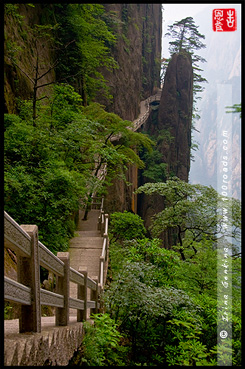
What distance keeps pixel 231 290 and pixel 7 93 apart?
7928 mm

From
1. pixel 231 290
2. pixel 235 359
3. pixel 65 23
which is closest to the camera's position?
pixel 235 359

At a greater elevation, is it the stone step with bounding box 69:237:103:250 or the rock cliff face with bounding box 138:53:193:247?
the rock cliff face with bounding box 138:53:193:247

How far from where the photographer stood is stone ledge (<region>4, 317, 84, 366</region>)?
2125 millimetres

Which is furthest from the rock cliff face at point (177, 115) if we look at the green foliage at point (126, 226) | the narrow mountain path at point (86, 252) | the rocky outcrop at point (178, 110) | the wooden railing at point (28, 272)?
the wooden railing at point (28, 272)

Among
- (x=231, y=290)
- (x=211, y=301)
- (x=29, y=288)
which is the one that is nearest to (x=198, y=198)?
(x=231, y=290)

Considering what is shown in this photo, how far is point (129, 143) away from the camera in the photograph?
16984mm

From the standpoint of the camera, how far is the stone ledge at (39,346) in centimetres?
212

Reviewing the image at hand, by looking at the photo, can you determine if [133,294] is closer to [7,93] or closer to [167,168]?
[7,93]

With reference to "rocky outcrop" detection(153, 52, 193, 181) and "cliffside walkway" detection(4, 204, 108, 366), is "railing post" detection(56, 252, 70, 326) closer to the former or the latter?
"cliffside walkway" detection(4, 204, 108, 366)

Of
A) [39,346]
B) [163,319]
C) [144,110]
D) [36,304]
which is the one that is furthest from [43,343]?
[144,110]

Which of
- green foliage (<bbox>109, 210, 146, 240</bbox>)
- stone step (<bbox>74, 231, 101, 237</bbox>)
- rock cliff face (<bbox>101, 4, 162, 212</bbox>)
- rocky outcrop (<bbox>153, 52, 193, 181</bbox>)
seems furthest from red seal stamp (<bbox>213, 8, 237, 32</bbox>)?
rocky outcrop (<bbox>153, 52, 193, 181</bbox>)

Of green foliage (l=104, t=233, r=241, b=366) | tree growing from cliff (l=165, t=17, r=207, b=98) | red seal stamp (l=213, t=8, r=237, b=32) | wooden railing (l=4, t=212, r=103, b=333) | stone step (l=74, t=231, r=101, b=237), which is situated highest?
tree growing from cliff (l=165, t=17, r=207, b=98)

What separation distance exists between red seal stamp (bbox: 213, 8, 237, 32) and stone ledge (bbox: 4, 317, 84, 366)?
4872 mm

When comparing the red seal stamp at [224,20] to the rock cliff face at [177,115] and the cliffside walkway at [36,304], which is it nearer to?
the cliffside walkway at [36,304]
